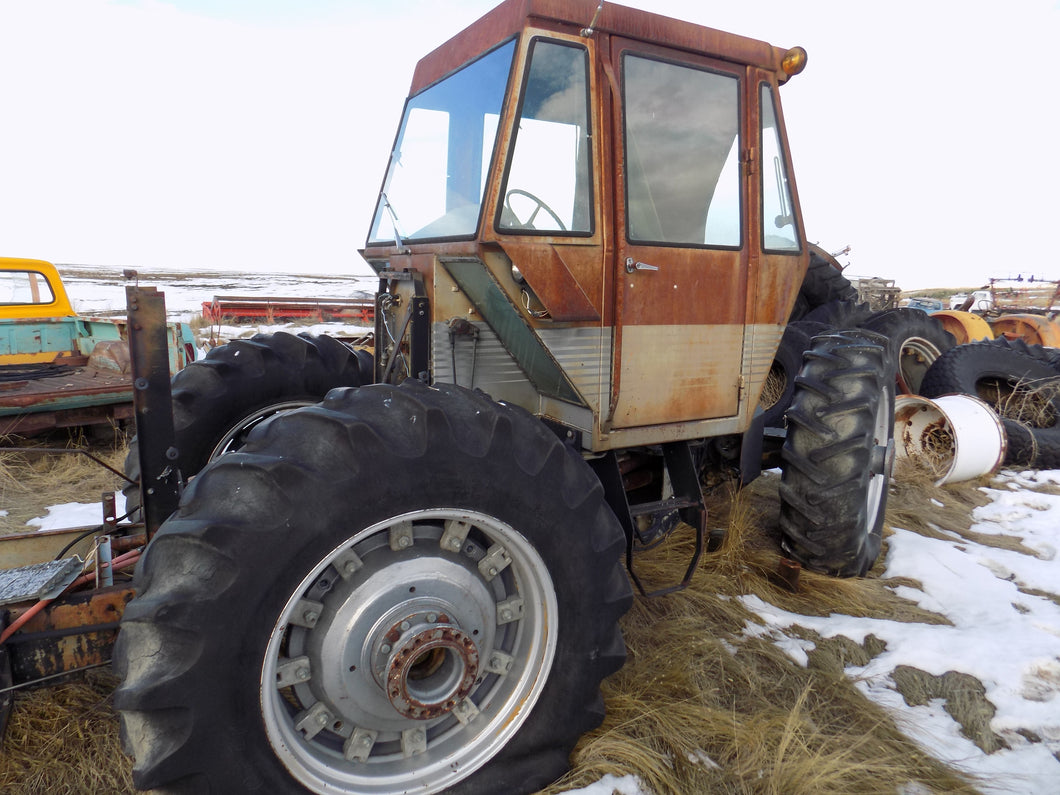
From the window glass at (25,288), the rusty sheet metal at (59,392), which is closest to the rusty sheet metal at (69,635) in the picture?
the rusty sheet metal at (59,392)

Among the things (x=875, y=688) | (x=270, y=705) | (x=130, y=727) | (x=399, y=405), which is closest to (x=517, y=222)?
(x=399, y=405)

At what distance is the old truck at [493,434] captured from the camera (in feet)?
5.31

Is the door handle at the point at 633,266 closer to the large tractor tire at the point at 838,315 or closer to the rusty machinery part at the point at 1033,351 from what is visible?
the large tractor tire at the point at 838,315

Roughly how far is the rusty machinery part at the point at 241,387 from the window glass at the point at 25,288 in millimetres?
6132

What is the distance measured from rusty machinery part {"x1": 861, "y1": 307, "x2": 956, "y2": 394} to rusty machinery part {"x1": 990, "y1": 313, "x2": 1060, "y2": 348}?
215 inches

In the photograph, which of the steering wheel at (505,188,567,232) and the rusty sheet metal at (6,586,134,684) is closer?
the rusty sheet metal at (6,586,134,684)

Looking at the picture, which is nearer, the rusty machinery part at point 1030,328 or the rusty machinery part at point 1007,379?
the rusty machinery part at point 1007,379

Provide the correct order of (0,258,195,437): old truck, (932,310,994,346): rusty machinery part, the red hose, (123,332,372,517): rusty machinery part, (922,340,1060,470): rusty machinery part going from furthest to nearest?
1. (932,310,994,346): rusty machinery part
2. (922,340,1060,470): rusty machinery part
3. (0,258,195,437): old truck
4. (123,332,372,517): rusty machinery part
5. the red hose

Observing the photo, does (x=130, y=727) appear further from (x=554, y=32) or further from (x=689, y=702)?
(x=554, y=32)

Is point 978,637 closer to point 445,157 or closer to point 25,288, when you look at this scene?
point 445,157

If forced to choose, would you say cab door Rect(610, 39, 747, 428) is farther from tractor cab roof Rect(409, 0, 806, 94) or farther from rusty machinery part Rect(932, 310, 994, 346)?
rusty machinery part Rect(932, 310, 994, 346)

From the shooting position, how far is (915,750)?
2334 mm

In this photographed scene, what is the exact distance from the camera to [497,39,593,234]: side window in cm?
237

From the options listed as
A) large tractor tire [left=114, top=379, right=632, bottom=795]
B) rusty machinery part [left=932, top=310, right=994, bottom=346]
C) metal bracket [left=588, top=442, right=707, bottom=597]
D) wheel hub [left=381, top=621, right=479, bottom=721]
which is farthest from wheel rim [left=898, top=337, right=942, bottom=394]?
wheel hub [left=381, top=621, right=479, bottom=721]
